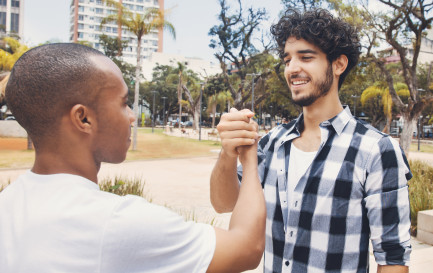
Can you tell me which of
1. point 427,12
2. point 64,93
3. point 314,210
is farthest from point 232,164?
point 427,12

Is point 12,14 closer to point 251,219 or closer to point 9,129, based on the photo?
point 9,129

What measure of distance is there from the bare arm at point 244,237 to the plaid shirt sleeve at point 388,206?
0.74 meters

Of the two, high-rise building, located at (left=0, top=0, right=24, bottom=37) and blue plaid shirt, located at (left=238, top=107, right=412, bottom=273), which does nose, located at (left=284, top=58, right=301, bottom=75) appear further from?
high-rise building, located at (left=0, top=0, right=24, bottom=37)

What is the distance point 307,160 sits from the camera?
1901 mm

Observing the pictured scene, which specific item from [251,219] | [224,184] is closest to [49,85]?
[251,219]

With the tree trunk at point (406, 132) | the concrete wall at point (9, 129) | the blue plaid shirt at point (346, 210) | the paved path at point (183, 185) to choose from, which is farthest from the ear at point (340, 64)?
the concrete wall at point (9, 129)

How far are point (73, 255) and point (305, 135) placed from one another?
1480 millimetres

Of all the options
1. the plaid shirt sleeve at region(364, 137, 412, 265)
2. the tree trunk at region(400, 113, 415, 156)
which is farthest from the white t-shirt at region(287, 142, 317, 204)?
the tree trunk at region(400, 113, 415, 156)

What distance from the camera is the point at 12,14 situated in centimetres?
8862

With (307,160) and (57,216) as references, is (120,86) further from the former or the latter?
(307,160)

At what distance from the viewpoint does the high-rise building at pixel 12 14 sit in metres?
87.0

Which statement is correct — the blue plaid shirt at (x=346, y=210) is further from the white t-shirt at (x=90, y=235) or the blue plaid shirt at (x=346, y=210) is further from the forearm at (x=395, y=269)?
the white t-shirt at (x=90, y=235)

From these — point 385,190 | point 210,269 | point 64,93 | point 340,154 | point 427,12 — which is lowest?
point 210,269

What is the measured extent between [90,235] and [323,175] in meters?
1.18
